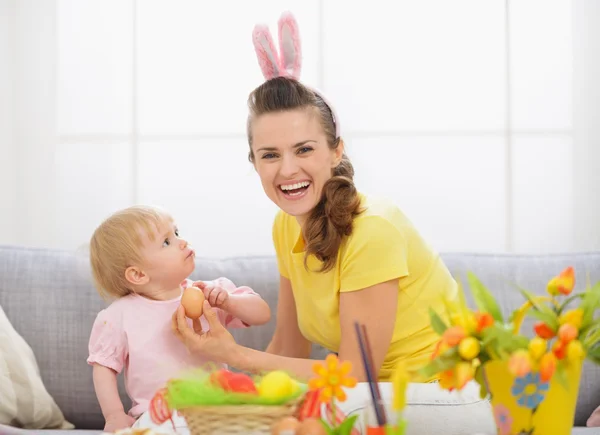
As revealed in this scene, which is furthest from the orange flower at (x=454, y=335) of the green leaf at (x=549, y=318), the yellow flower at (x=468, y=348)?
the green leaf at (x=549, y=318)

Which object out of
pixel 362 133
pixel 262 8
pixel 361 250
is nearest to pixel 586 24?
pixel 362 133

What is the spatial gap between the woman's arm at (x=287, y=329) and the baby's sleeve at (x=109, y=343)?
0.44m

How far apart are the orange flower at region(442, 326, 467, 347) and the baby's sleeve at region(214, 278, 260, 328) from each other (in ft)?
3.34

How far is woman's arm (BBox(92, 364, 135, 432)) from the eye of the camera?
73.6 inches

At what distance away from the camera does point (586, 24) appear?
272cm

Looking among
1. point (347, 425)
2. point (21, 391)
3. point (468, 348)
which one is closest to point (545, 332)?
point (468, 348)

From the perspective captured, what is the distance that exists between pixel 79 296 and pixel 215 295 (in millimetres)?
568

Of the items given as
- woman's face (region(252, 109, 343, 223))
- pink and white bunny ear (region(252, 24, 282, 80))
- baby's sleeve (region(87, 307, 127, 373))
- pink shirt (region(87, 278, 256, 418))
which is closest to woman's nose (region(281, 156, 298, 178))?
woman's face (region(252, 109, 343, 223))

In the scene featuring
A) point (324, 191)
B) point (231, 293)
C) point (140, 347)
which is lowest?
point (140, 347)

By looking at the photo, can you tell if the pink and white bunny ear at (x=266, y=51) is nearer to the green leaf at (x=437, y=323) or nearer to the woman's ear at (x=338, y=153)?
the woman's ear at (x=338, y=153)

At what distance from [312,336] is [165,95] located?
1228 millimetres

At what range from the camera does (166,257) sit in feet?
6.35

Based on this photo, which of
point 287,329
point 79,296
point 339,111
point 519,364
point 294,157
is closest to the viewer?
point 519,364

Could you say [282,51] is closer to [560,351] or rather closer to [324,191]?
[324,191]
